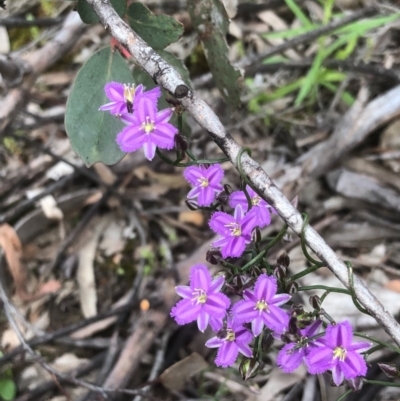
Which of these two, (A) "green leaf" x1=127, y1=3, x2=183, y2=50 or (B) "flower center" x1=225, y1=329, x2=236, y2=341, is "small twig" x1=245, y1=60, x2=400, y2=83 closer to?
(A) "green leaf" x1=127, y1=3, x2=183, y2=50

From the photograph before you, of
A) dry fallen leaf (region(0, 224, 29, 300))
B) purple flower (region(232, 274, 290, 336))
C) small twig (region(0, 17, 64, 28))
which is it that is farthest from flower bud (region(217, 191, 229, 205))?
small twig (region(0, 17, 64, 28))

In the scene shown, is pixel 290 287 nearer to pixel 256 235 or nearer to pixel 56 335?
pixel 256 235

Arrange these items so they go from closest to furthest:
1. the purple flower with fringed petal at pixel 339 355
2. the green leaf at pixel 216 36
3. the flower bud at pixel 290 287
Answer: the purple flower with fringed petal at pixel 339 355 → the flower bud at pixel 290 287 → the green leaf at pixel 216 36

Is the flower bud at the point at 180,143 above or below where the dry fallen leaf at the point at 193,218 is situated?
above

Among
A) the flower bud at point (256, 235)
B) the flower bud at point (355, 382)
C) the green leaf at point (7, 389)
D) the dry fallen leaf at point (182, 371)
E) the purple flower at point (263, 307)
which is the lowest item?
the dry fallen leaf at point (182, 371)

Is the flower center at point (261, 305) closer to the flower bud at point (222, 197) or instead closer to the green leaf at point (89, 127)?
the flower bud at point (222, 197)

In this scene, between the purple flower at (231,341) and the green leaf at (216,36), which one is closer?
the purple flower at (231,341)

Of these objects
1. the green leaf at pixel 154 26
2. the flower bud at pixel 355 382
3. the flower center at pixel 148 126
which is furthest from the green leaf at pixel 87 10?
the flower bud at pixel 355 382
